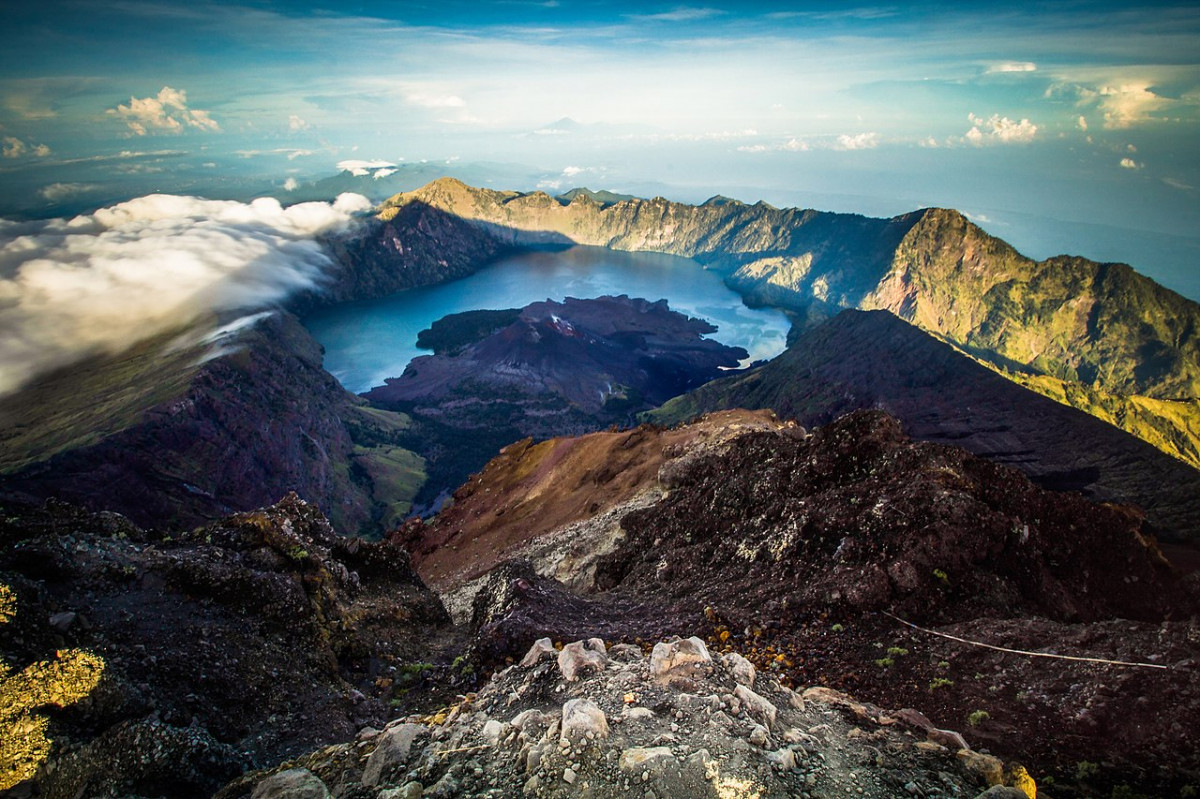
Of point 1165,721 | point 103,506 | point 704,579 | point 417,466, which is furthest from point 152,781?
point 417,466

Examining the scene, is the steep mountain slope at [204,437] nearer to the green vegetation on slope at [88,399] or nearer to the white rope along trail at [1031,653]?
the green vegetation on slope at [88,399]

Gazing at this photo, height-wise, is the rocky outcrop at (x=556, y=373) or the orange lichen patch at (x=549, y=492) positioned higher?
the orange lichen patch at (x=549, y=492)

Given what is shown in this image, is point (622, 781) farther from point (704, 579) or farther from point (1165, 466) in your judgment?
point (1165, 466)

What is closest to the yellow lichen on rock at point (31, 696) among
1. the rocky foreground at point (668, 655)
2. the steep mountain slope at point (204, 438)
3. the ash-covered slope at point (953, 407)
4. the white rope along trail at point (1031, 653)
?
the rocky foreground at point (668, 655)

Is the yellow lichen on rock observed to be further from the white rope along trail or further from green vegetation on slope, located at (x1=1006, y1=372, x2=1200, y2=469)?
green vegetation on slope, located at (x1=1006, y1=372, x2=1200, y2=469)

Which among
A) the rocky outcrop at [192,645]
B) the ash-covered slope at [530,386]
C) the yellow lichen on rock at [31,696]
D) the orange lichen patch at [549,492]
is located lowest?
the ash-covered slope at [530,386]

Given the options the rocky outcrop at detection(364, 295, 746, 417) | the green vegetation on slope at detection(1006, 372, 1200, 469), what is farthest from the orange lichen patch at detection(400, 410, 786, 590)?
the green vegetation on slope at detection(1006, 372, 1200, 469)
